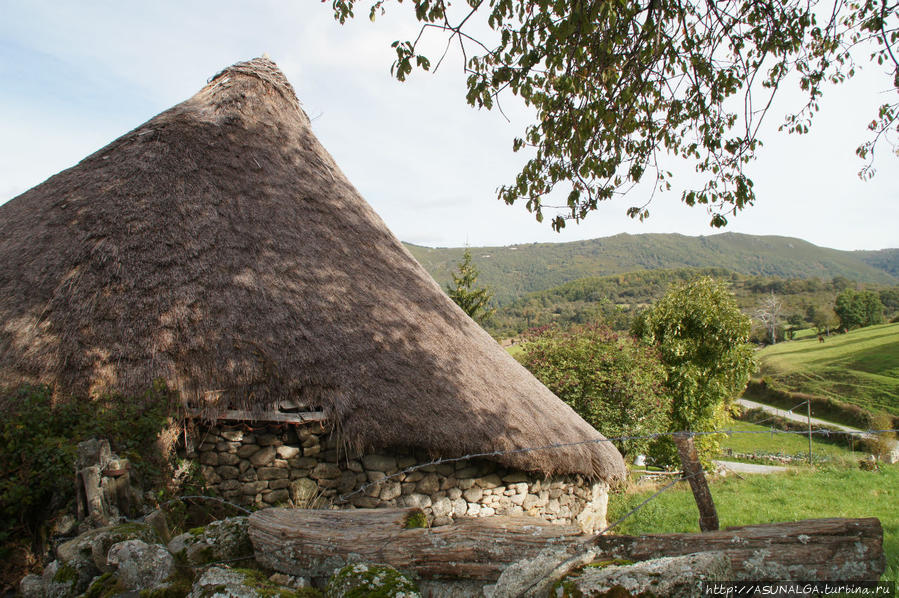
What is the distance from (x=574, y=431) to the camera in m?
6.39

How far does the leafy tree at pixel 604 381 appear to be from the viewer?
12.8 meters

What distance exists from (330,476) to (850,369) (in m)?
39.9

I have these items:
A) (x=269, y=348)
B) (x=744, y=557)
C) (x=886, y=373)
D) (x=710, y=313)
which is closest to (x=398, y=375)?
(x=269, y=348)

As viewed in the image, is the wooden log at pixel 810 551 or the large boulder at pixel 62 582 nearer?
the wooden log at pixel 810 551

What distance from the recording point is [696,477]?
414cm

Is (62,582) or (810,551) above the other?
(810,551)

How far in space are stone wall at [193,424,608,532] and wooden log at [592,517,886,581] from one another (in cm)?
363

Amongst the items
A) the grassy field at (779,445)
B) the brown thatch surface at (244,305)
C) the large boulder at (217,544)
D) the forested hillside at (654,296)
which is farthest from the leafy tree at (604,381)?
the forested hillside at (654,296)

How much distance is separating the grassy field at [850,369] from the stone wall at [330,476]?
29902 millimetres

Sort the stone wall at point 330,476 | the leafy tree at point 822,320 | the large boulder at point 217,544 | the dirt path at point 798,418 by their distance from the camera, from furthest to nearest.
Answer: the leafy tree at point 822,320
the dirt path at point 798,418
the stone wall at point 330,476
the large boulder at point 217,544

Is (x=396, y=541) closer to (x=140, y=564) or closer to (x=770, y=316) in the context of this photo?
(x=140, y=564)

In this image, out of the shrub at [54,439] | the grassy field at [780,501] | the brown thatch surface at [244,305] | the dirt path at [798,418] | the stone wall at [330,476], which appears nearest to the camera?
the shrub at [54,439]

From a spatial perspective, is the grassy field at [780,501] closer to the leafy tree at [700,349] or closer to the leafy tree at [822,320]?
the leafy tree at [700,349]

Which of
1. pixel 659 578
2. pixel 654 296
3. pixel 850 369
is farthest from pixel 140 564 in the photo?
pixel 654 296
